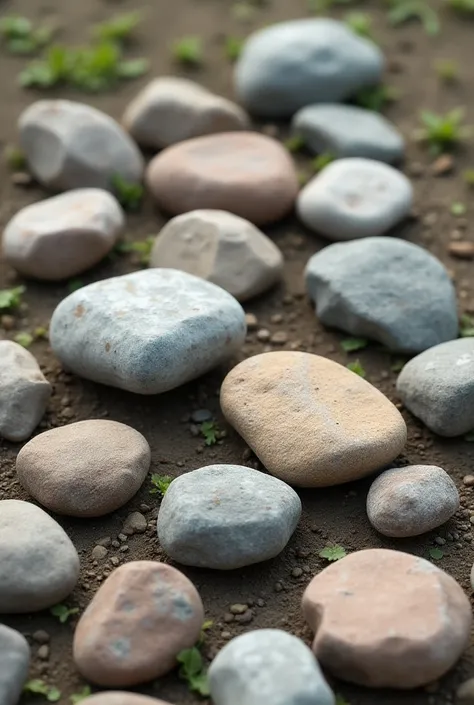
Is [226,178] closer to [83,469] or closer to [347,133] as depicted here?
[347,133]

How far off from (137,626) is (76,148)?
6.34ft

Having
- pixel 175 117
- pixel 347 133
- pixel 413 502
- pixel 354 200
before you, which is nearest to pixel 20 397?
pixel 413 502

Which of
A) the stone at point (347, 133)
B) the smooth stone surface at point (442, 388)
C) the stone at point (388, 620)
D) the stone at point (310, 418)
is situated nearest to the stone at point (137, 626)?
the stone at point (388, 620)

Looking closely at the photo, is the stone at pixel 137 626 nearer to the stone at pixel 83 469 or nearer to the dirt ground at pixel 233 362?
the dirt ground at pixel 233 362

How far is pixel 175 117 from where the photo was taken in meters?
3.83

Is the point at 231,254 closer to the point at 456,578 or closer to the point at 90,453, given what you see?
the point at 90,453

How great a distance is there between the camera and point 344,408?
8.84 ft

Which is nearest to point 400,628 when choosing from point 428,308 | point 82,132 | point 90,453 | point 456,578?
point 456,578

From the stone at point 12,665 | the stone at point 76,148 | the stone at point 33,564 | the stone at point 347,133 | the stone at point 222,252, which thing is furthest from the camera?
the stone at point 347,133

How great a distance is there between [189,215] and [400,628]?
1.60 meters

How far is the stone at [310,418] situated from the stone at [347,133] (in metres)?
1.19

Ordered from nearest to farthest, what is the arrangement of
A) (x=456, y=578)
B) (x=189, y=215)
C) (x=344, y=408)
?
(x=456, y=578) → (x=344, y=408) → (x=189, y=215)

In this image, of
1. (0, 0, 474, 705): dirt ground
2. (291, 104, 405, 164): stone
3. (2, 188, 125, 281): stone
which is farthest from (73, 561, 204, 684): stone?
(291, 104, 405, 164): stone

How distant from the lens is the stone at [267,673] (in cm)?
204
